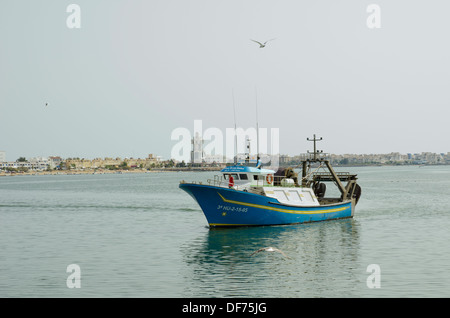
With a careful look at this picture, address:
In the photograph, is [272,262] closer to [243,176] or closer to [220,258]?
[220,258]

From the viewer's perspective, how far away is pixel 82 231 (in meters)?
45.6

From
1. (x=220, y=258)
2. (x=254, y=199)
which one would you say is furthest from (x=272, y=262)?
(x=254, y=199)

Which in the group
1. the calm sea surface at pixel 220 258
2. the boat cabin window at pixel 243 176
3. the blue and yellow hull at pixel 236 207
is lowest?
the calm sea surface at pixel 220 258

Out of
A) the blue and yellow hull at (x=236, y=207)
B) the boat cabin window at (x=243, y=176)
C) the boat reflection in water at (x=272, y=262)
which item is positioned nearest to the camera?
the boat reflection in water at (x=272, y=262)

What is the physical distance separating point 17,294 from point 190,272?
830 centimetres

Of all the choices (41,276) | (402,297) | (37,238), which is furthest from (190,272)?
(37,238)

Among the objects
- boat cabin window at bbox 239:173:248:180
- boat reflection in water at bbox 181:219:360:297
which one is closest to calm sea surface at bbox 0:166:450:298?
boat reflection in water at bbox 181:219:360:297

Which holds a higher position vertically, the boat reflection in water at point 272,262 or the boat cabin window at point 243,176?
the boat cabin window at point 243,176

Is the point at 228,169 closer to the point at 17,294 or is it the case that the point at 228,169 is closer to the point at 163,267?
the point at 163,267

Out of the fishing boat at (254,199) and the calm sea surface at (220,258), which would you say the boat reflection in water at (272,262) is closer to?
the calm sea surface at (220,258)

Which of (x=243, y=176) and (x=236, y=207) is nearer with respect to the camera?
(x=236, y=207)

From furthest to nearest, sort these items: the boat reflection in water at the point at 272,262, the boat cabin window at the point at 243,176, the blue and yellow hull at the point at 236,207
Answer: the boat cabin window at the point at 243,176 → the blue and yellow hull at the point at 236,207 → the boat reflection in water at the point at 272,262

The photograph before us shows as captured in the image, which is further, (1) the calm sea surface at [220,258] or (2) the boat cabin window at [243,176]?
(2) the boat cabin window at [243,176]

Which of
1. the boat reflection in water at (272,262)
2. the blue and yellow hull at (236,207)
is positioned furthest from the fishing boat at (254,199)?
the boat reflection in water at (272,262)
